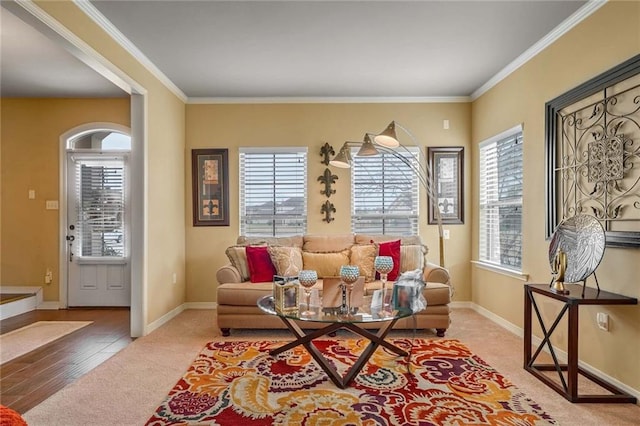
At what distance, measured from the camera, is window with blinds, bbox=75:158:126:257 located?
16.9 ft

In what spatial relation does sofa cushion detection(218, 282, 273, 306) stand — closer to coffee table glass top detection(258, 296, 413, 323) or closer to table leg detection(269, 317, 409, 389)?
table leg detection(269, 317, 409, 389)

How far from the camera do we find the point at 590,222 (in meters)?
2.65

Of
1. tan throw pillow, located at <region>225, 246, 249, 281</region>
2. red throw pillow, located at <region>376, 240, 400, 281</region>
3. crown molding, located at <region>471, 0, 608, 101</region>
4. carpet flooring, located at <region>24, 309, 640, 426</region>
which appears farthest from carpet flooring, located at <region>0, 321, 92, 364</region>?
crown molding, located at <region>471, 0, 608, 101</region>

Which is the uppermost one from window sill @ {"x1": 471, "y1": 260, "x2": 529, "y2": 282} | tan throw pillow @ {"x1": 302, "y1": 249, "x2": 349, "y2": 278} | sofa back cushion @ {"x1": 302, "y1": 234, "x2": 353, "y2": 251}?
sofa back cushion @ {"x1": 302, "y1": 234, "x2": 353, "y2": 251}

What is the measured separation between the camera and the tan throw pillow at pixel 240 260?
4.18m

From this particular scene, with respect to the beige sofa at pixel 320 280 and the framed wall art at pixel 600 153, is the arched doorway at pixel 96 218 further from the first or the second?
the framed wall art at pixel 600 153

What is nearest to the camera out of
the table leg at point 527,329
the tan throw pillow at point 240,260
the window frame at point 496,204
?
the table leg at point 527,329

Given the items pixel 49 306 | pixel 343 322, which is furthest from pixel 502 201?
pixel 49 306

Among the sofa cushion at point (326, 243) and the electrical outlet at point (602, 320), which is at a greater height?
the sofa cushion at point (326, 243)

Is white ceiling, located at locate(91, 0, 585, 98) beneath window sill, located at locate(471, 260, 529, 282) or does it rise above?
above

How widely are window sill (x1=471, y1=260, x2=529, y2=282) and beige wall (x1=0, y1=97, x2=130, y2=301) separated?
496 centimetres

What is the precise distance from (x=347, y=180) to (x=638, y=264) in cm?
322

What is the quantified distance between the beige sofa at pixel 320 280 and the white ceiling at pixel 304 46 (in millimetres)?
1885

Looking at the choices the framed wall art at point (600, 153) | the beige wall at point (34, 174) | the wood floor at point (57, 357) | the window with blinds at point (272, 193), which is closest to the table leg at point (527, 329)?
the framed wall art at point (600, 153)
